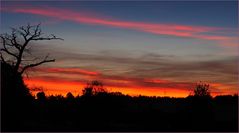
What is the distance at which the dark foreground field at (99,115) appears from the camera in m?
39.0

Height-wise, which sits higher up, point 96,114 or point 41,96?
point 41,96

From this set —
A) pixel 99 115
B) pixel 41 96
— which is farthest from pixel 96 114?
pixel 41 96

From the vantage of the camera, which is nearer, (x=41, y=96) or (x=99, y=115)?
(x=99, y=115)

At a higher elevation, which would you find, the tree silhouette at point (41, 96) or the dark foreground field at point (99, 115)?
the tree silhouette at point (41, 96)

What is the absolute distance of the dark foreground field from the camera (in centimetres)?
3903

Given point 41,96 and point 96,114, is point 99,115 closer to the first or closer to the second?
point 96,114

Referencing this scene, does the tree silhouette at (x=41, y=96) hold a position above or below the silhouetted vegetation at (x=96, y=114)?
above

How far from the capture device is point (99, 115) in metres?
48.7

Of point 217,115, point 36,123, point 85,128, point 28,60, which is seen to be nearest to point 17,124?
point 36,123

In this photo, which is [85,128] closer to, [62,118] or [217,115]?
[62,118]

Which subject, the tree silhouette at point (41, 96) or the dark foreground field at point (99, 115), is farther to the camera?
the tree silhouette at point (41, 96)

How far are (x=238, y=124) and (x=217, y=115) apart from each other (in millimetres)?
6469

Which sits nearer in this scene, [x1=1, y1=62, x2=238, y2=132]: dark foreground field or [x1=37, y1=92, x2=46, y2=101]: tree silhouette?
[x1=1, y1=62, x2=238, y2=132]: dark foreground field

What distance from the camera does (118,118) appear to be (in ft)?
168
